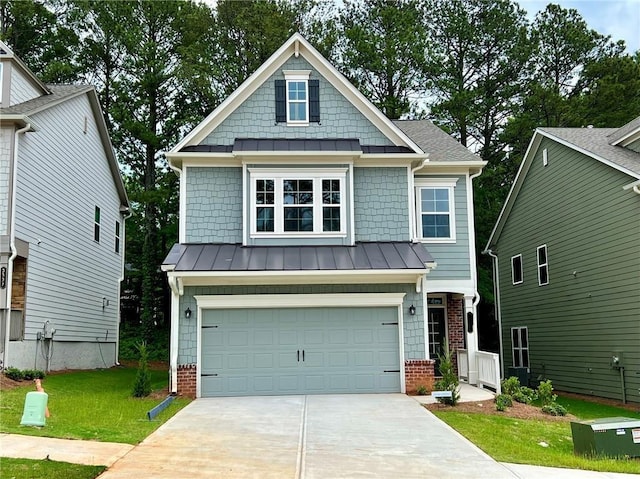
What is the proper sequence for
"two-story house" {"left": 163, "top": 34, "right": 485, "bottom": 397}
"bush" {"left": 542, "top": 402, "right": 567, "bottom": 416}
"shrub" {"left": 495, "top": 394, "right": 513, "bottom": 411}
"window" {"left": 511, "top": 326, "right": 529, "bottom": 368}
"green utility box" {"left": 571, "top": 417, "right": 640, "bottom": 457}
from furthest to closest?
1. "window" {"left": 511, "top": 326, "right": 529, "bottom": 368}
2. "two-story house" {"left": 163, "top": 34, "right": 485, "bottom": 397}
3. "bush" {"left": 542, "top": 402, "right": 567, "bottom": 416}
4. "shrub" {"left": 495, "top": 394, "right": 513, "bottom": 411}
5. "green utility box" {"left": 571, "top": 417, "right": 640, "bottom": 457}

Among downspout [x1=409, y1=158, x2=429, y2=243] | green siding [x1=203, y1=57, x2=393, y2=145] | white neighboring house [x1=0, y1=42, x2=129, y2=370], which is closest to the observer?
white neighboring house [x1=0, y1=42, x2=129, y2=370]

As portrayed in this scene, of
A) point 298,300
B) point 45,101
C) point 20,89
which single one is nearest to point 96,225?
point 45,101

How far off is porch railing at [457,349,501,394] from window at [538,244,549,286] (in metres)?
4.83

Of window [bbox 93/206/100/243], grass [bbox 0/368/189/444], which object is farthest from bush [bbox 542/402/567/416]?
window [bbox 93/206/100/243]

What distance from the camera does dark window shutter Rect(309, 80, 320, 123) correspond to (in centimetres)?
1638

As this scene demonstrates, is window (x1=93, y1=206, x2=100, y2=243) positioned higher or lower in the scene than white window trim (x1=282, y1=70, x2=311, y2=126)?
lower

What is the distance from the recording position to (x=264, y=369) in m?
14.6

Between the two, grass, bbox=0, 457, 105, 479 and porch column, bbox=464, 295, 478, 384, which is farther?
porch column, bbox=464, 295, 478, 384

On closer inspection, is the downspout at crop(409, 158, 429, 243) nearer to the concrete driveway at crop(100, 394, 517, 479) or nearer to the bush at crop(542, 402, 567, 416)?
the concrete driveway at crop(100, 394, 517, 479)

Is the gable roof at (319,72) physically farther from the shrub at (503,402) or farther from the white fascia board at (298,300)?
the shrub at (503,402)

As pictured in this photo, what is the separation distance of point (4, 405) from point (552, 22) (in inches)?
1160

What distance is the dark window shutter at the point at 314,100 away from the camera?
16.4m

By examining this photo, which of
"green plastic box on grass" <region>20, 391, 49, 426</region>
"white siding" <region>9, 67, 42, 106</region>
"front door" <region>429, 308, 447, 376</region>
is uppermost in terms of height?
"white siding" <region>9, 67, 42, 106</region>

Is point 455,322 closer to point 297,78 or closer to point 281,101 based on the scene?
point 281,101
